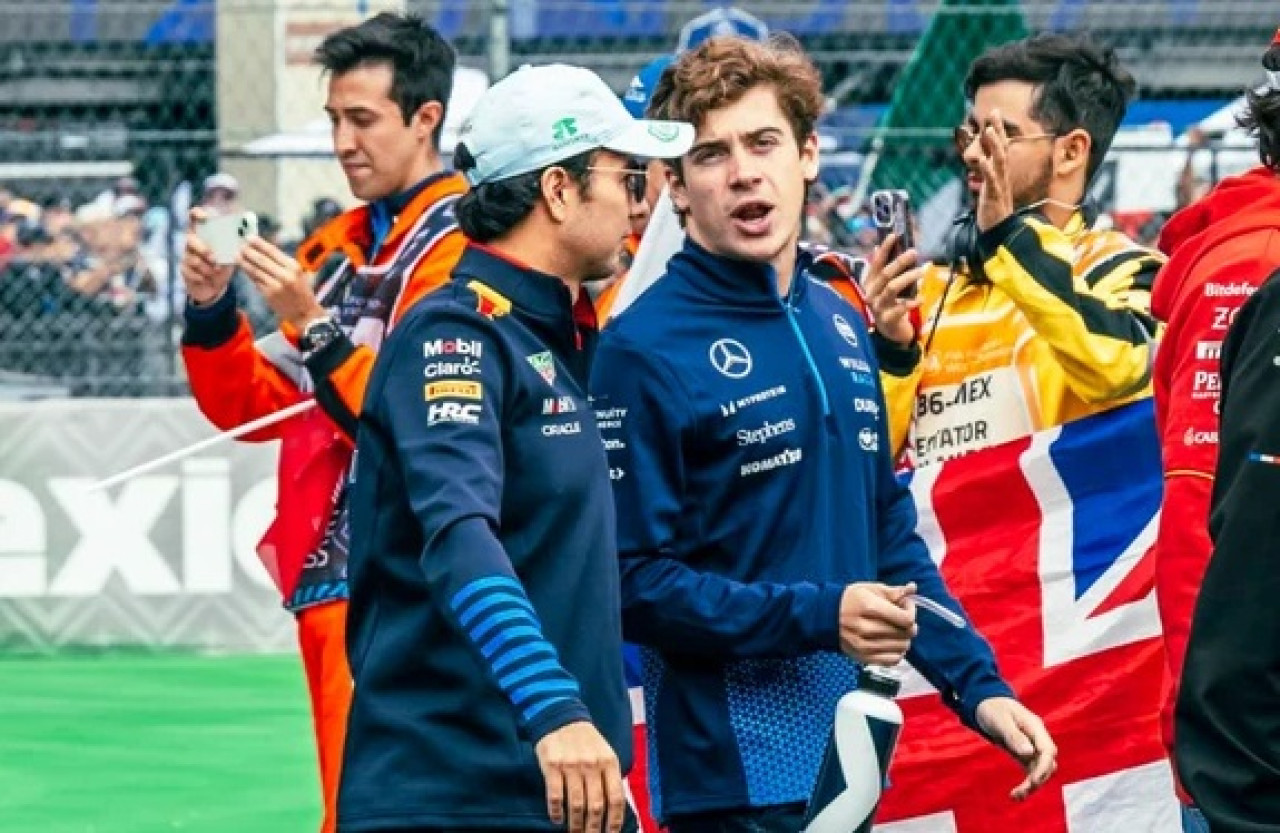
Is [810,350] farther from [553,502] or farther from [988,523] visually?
[988,523]

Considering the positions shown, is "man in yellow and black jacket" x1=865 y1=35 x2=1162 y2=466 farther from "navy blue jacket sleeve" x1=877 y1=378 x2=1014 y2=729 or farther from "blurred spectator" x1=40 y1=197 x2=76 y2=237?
"blurred spectator" x1=40 y1=197 x2=76 y2=237

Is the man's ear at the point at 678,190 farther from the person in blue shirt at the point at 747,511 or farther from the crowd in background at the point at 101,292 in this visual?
the crowd in background at the point at 101,292

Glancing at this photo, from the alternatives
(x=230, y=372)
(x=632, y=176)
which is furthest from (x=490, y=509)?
(x=230, y=372)

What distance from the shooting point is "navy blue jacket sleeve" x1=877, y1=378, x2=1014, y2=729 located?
15.8ft

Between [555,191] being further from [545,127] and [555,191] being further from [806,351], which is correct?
[806,351]

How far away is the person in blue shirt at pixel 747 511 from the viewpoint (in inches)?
181

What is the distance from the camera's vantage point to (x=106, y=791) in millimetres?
9242

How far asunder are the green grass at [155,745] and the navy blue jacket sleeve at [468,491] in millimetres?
4626

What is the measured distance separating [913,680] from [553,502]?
1924 mm

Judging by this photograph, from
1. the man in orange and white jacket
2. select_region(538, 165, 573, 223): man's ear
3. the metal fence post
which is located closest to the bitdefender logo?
select_region(538, 165, 573, 223): man's ear

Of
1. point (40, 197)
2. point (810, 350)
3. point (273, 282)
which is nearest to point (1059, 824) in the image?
point (810, 350)

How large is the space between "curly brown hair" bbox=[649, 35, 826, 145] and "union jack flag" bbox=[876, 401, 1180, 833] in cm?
118

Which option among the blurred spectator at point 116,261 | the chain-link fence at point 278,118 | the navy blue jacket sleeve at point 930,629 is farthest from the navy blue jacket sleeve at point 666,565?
the blurred spectator at point 116,261

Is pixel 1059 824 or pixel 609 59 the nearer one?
pixel 1059 824
